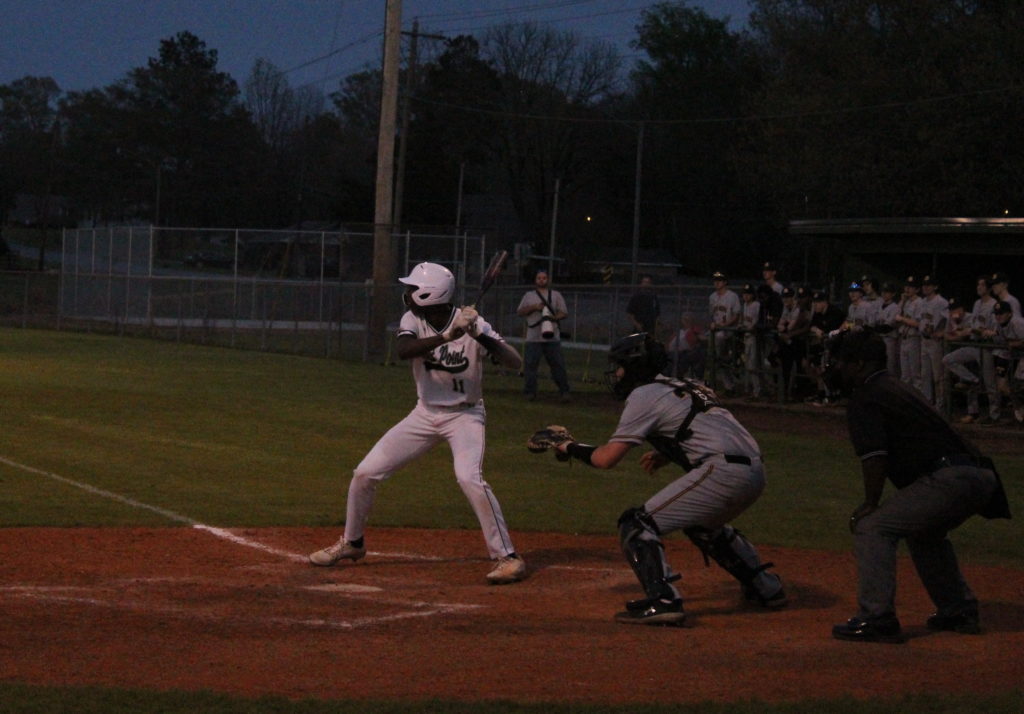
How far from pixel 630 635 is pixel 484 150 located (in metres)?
72.9

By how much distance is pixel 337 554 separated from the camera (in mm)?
8625

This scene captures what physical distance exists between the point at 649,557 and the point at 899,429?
1467 millimetres

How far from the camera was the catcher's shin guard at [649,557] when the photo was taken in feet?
23.2

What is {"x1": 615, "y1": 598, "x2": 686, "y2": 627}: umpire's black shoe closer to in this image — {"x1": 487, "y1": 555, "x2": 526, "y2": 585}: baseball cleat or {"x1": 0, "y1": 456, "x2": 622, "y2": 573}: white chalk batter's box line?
{"x1": 487, "y1": 555, "x2": 526, "y2": 585}: baseball cleat

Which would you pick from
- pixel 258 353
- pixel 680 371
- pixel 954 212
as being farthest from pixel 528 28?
pixel 680 371

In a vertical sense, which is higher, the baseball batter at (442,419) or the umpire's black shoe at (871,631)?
the baseball batter at (442,419)

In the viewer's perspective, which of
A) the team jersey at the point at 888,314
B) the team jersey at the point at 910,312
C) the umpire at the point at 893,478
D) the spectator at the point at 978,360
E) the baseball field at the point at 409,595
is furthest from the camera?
the team jersey at the point at 888,314

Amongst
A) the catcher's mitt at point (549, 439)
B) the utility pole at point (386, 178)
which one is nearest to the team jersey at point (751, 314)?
the utility pole at point (386, 178)

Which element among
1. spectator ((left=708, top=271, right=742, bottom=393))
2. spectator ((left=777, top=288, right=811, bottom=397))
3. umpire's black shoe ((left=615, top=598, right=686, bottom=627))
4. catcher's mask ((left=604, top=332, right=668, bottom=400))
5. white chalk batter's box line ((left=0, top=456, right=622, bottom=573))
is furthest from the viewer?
spectator ((left=708, top=271, right=742, bottom=393))

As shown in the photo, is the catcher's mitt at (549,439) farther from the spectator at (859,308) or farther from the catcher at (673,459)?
the spectator at (859,308)

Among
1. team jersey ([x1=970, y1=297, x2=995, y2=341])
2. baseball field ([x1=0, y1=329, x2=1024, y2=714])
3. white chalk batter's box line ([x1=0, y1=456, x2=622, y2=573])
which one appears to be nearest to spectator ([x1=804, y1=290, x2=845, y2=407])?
team jersey ([x1=970, y1=297, x2=995, y2=341])

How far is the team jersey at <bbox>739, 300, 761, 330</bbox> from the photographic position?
2117cm

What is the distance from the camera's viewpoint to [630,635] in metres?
6.90

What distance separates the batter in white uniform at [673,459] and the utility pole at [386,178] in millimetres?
21497
